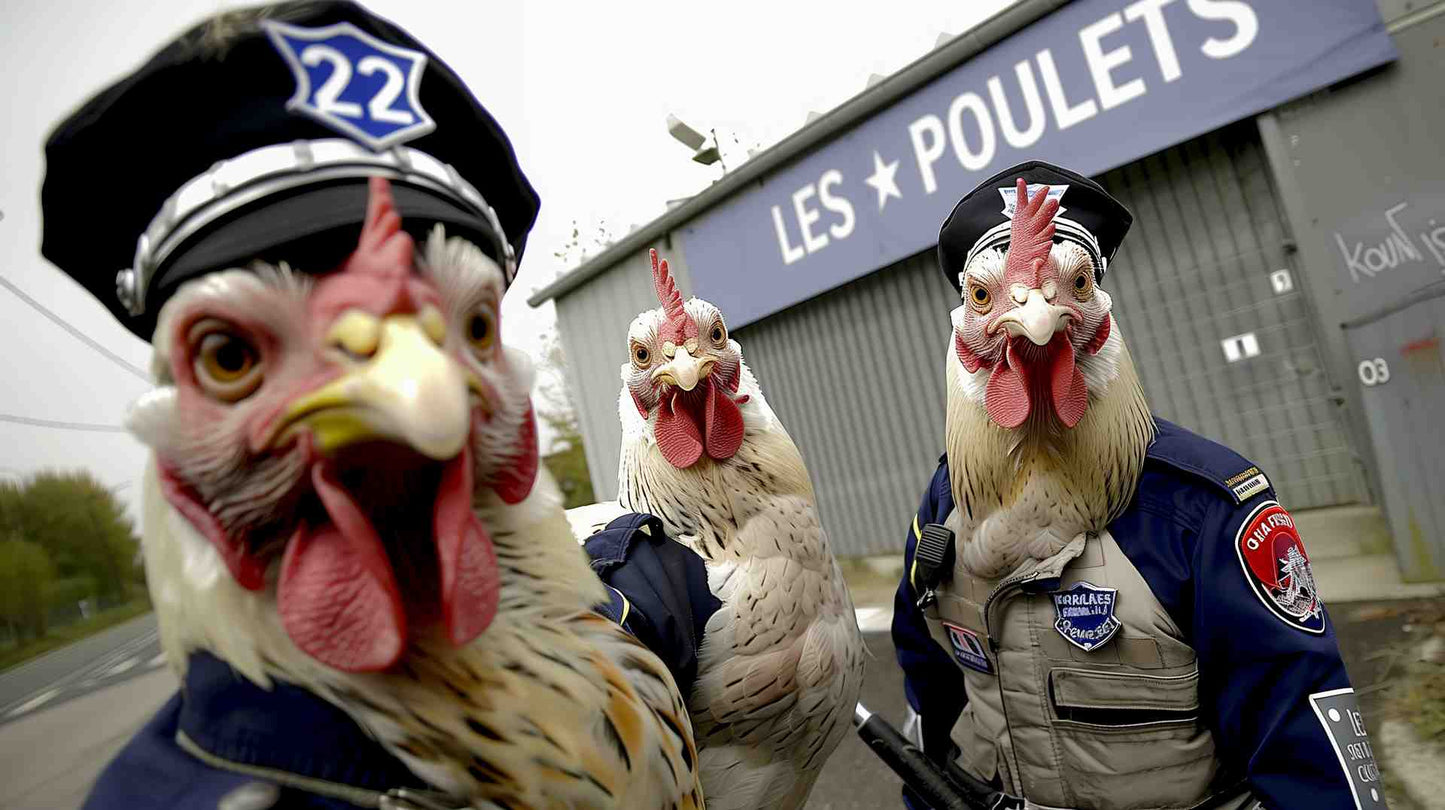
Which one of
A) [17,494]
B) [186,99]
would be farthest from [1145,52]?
[17,494]

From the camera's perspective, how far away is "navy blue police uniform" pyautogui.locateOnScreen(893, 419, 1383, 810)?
130 centimetres

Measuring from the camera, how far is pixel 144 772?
667 mm

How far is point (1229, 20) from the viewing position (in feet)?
13.9

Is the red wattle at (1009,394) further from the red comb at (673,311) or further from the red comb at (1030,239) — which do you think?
the red comb at (673,311)

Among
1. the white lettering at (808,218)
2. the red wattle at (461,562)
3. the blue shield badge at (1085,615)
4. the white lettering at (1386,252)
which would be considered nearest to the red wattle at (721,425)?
the blue shield badge at (1085,615)

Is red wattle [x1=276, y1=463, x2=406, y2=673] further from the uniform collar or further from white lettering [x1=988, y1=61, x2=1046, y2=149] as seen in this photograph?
white lettering [x1=988, y1=61, x2=1046, y2=149]

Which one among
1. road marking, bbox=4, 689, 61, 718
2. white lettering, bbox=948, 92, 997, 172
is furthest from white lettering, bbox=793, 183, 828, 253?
road marking, bbox=4, 689, 61, 718

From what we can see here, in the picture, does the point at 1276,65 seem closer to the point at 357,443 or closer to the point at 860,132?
the point at 860,132

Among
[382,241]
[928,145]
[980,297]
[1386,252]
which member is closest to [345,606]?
[382,241]

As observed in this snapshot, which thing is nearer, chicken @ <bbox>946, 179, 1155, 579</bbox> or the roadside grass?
chicken @ <bbox>946, 179, 1155, 579</bbox>

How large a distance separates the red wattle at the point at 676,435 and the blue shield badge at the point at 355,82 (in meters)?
1.26

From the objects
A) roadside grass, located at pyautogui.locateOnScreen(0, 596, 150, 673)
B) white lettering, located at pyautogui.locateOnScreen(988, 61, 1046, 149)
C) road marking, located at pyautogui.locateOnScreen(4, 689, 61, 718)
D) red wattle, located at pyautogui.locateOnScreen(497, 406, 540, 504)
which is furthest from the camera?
white lettering, located at pyautogui.locateOnScreen(988, 61, 1046, 149)

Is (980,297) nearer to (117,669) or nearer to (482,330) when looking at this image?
(482,330)

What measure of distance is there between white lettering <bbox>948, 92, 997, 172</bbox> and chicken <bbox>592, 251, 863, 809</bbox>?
4116mm
